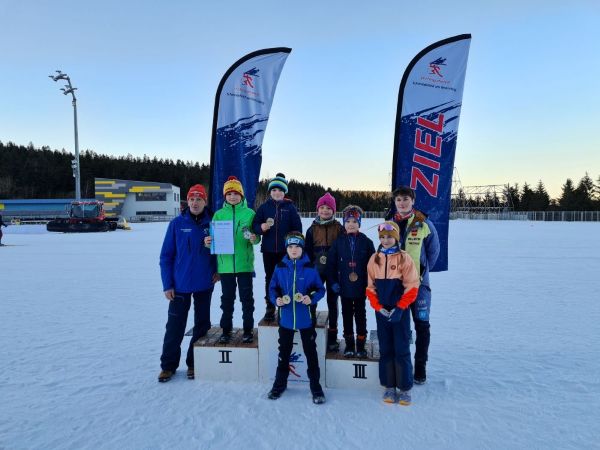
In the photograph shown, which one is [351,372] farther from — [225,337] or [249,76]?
[249,76]

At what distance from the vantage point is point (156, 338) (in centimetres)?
437

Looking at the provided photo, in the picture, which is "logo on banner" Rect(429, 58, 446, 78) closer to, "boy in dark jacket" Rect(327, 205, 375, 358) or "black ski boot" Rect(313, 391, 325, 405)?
"boy in dark jacket" Rect(327, 205, 375, 358)

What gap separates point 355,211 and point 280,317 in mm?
1072

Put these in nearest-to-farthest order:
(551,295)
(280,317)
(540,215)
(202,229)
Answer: (280,317), (202,229), (551,295), (540,215)

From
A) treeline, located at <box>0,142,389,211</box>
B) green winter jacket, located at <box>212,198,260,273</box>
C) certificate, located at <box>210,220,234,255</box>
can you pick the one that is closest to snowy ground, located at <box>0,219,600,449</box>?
green winter jacket, located at <box>212,198,260,273</box>

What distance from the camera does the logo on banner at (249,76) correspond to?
4.89 meters

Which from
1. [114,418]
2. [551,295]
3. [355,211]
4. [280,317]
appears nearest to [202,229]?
[280,317]

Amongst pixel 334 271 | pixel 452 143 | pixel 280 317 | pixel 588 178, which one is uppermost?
pixel 588 178

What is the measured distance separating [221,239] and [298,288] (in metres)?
0.86

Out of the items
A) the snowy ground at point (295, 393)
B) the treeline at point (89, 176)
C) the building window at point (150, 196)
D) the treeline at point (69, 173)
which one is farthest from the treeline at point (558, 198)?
the snowy ground at point (295, 393)

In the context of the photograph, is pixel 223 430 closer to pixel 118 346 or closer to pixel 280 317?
pixel 280 317

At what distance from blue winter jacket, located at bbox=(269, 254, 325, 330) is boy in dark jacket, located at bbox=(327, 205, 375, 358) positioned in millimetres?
274

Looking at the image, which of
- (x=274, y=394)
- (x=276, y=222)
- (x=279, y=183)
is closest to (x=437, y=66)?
(x=279, y=183)

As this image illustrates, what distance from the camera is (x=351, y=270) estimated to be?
3.21 m
